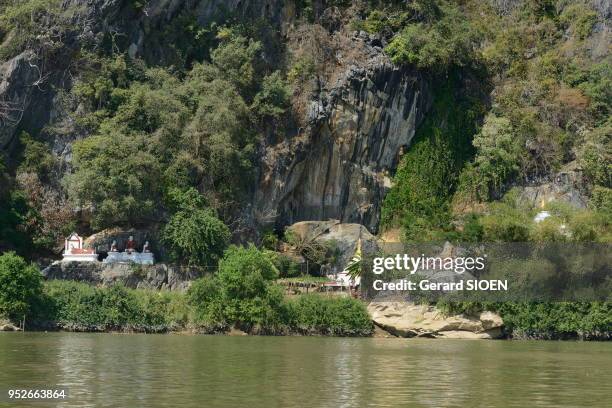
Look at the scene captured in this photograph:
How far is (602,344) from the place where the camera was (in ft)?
139

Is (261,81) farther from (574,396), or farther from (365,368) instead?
(574,396)

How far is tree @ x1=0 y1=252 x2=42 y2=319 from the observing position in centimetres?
4234

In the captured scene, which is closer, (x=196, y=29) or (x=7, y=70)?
(x=7, y=70)

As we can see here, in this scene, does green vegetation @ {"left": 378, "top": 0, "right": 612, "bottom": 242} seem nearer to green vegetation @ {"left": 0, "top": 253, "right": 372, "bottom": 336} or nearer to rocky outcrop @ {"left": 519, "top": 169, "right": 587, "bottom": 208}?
rocky outcrop @ {"left": 519, "top": 169, "right": 587, "bottom": 208}

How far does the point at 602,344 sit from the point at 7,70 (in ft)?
92.3

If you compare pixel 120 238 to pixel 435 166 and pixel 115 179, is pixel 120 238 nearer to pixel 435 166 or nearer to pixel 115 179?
pixel 115 179

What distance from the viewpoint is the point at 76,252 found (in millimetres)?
48250

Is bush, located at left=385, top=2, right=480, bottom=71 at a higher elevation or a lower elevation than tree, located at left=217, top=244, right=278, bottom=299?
higher

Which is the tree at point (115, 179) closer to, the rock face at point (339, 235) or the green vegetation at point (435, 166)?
the rock face at point (339, 235)

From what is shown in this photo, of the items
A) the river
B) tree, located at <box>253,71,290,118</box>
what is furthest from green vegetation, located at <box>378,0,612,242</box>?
the river

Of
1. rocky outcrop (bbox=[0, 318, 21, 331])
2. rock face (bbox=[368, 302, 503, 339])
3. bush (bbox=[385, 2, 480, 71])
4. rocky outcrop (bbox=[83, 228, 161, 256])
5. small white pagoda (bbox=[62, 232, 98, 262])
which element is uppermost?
bush (bbox=[385, 2, 480, 71])

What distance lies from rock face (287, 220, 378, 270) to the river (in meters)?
12.3

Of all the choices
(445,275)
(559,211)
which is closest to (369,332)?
(445,275)

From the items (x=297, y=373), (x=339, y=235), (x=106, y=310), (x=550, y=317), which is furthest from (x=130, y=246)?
(x=297, y=373)
